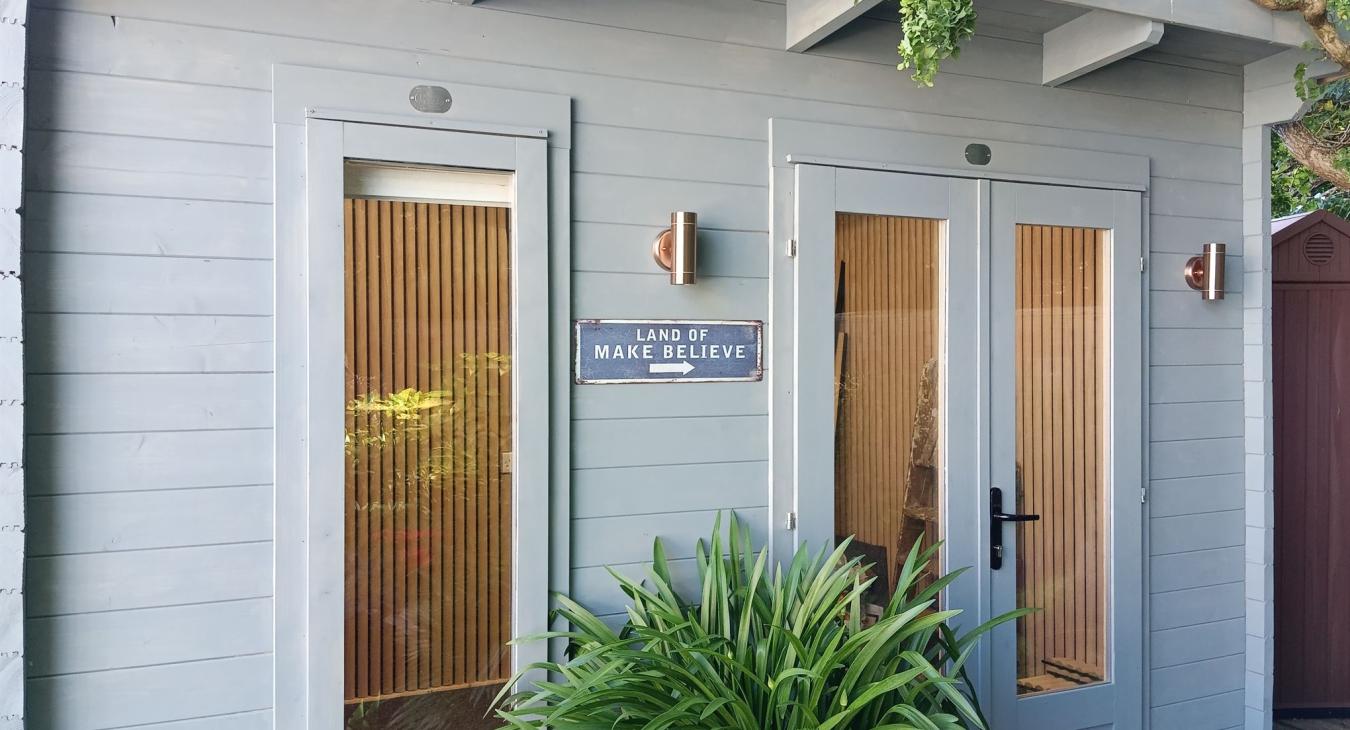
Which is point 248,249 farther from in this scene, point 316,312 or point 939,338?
point 939,338

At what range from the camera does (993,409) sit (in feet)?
11.4

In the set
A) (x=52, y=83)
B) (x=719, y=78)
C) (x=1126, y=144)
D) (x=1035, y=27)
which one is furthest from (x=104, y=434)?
(x=1126, y=144)

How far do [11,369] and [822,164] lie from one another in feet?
7.93

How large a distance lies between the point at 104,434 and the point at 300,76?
1.09 metres

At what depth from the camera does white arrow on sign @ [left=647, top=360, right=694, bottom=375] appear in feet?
9.83

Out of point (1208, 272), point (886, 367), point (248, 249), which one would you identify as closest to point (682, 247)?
point (886, 367)

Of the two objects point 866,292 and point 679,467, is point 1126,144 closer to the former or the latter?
point 866,292

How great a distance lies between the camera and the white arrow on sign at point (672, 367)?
118 inches

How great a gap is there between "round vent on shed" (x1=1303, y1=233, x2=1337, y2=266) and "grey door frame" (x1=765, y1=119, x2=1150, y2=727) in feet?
4.93

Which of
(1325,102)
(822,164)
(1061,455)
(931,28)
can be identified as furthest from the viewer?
(1325,102)

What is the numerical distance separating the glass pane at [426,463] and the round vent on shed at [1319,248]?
3.83 m

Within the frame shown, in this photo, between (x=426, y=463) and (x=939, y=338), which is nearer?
(x=426, y=463)

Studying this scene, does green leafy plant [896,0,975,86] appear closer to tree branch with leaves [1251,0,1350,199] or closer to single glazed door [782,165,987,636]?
single glazed door [782,165,987,636]

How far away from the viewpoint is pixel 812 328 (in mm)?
3178
